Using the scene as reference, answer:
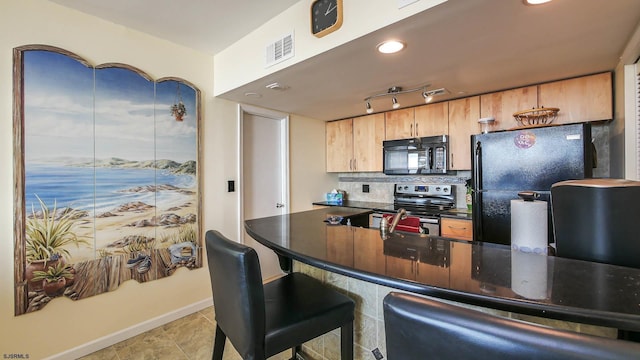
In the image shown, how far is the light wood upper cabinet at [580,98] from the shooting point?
7.06ft

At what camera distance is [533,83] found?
241cm

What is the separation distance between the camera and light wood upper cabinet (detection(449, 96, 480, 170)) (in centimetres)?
277

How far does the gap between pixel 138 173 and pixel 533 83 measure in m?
3.59

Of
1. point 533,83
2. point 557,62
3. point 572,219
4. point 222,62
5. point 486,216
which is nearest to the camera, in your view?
point 572,219

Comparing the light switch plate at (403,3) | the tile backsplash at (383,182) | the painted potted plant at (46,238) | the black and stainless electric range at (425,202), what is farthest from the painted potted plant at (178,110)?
the tile backsplash at (383,182)

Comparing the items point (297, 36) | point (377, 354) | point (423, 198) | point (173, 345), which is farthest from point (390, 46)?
point (173, 345)

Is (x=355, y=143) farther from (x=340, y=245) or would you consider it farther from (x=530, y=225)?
(x=530, y=225)

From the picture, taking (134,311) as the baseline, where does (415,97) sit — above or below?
above

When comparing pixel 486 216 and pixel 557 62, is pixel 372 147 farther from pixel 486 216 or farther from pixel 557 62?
pixel 557 62

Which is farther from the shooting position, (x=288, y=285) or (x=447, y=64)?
(x=447, y=64)

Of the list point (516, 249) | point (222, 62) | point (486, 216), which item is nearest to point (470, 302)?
point (516, 249)

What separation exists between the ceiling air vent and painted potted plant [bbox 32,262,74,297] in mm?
2098

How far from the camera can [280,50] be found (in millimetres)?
1960

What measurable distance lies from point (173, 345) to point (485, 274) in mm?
2307
